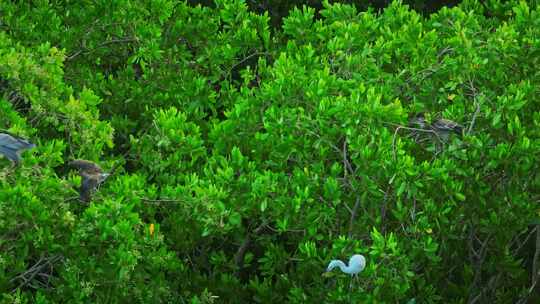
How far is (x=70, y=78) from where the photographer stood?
29.8 ft

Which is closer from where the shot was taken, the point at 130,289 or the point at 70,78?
the point at 130,289

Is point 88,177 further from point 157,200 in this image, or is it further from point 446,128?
point 446,128

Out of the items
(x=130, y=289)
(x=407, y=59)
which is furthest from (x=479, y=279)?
(x=130, y=289)

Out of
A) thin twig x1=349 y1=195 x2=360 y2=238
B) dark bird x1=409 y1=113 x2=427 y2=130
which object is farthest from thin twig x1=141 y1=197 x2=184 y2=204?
dark bird x1=409 y1=113 x2=427 y2=130

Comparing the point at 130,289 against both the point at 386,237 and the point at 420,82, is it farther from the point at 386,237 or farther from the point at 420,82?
the point at 420,82

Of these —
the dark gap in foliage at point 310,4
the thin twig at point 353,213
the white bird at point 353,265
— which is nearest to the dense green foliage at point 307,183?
the thin twig at point 353,213

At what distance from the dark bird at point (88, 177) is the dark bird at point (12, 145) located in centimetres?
59

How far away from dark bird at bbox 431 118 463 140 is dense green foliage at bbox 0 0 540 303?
7 centimetres

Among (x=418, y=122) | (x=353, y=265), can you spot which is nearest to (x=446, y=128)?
(x=418, y=122)

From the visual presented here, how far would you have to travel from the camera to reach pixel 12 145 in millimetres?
6352

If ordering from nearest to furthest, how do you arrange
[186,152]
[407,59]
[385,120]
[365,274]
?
[365,274]
[385,120]
[186,152]
[407,59]

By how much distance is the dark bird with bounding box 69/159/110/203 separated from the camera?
271 inches

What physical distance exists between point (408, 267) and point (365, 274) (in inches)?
11.5

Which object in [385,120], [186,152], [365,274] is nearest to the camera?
[365,274]
